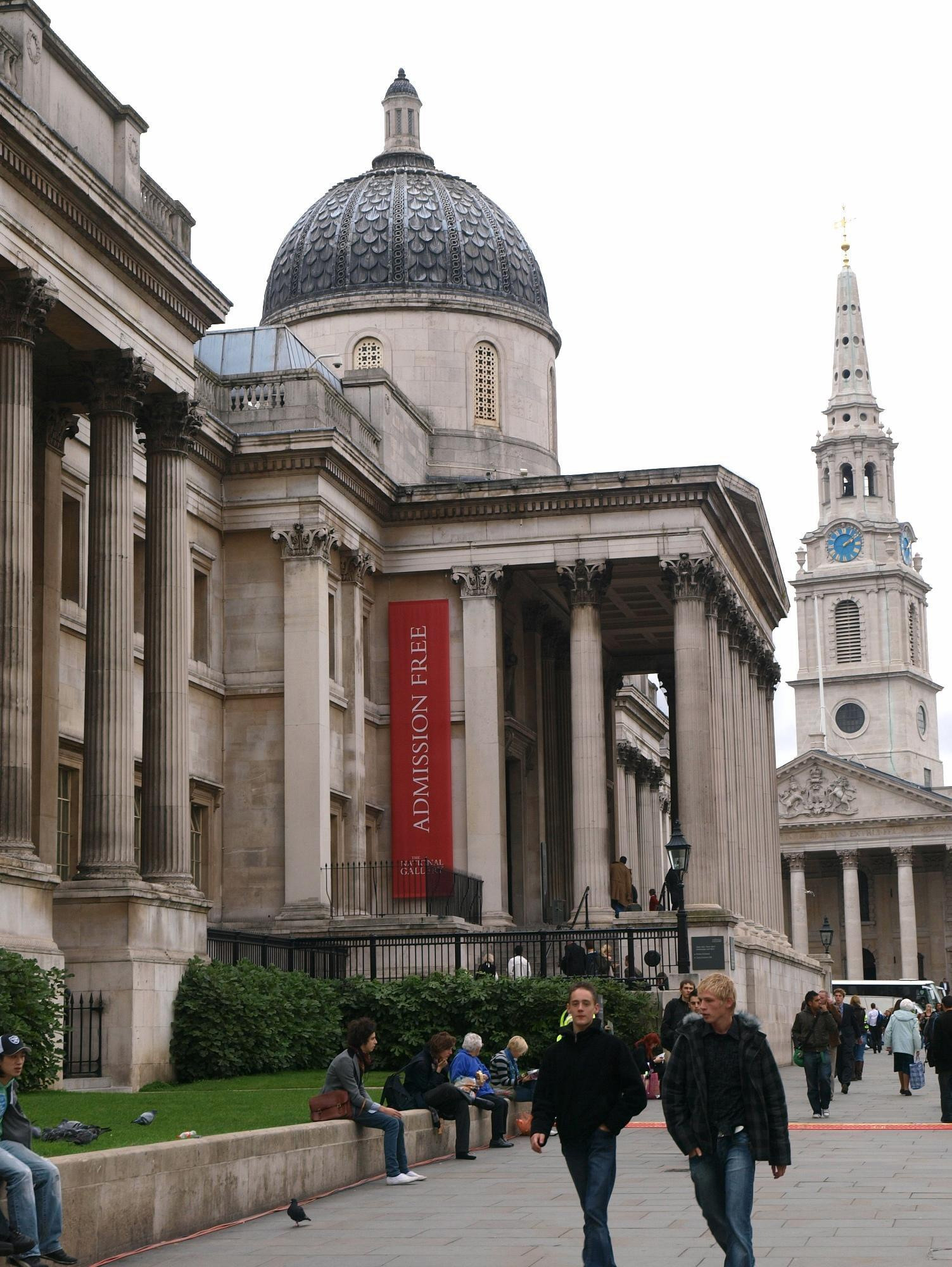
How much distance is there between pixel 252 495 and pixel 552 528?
731 centimetres

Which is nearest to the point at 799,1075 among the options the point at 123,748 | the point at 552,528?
the point at 552,528

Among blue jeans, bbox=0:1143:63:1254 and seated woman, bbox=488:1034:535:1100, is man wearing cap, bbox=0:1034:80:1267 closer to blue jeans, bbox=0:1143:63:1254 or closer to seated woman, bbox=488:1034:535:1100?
blue jeans, bbox=0:1143:63:1254

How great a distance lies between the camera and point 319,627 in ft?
133

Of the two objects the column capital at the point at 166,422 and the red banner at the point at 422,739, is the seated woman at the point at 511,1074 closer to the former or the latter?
the column capital at the point at 166,422

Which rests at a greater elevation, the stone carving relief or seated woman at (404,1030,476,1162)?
the stone carving relief

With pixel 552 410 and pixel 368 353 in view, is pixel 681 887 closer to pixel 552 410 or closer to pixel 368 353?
pixel 368 353

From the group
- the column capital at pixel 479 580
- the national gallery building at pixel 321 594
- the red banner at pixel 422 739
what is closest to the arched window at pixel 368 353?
the national gallery building at pixel 321 594

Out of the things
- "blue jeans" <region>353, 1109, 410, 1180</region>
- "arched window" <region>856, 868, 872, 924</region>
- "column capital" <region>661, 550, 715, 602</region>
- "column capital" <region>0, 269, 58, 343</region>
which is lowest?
"blue jeans" <region>353, 1109, 410, 1180</region>

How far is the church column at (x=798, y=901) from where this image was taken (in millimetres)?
121125

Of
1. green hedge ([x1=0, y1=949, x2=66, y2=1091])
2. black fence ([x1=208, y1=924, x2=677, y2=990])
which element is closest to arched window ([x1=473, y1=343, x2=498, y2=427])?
black fence ([x1=208, y1=924, x2=677, y2=990])

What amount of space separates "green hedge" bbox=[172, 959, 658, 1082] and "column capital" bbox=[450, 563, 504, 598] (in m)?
12.3

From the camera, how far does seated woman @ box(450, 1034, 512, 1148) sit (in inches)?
920

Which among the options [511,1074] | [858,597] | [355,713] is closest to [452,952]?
[355,713]

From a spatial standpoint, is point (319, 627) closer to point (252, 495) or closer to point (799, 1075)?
point (252, 495)
